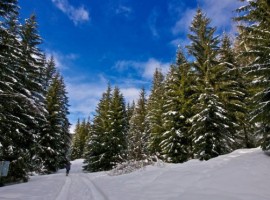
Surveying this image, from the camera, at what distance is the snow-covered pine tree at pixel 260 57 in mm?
12790

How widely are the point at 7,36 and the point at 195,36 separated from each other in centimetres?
1542

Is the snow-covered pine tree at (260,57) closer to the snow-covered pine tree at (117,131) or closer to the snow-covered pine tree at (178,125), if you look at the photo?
the snow-covered pine tree at (178,125)

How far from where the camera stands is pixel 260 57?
13164 mm

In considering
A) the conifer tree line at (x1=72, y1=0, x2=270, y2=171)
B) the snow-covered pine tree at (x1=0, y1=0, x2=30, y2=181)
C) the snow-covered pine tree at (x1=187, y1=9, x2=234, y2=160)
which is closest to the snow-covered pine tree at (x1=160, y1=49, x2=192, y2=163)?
the conifer tree line at (x1=72, y1=0, x2=270, y2=171)

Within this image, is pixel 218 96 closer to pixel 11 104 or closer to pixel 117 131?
pixel 11 104

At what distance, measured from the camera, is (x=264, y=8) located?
46.0ft

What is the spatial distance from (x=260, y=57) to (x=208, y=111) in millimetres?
7749

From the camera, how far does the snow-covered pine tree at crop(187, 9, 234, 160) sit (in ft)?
65.8

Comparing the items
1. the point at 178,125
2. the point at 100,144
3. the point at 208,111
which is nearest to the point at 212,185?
the point at 208,111

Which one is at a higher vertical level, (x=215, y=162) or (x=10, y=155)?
(x=10, y=155)

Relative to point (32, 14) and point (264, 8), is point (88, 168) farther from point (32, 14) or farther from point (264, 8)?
point (264, 8)

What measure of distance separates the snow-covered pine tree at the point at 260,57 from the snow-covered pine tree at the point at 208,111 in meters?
6.25

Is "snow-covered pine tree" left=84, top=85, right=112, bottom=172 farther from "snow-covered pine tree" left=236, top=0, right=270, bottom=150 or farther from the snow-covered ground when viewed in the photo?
"snow-covered pine tree" left=236, top=0, right=270, bottom=150

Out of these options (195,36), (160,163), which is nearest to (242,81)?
(195,36)
